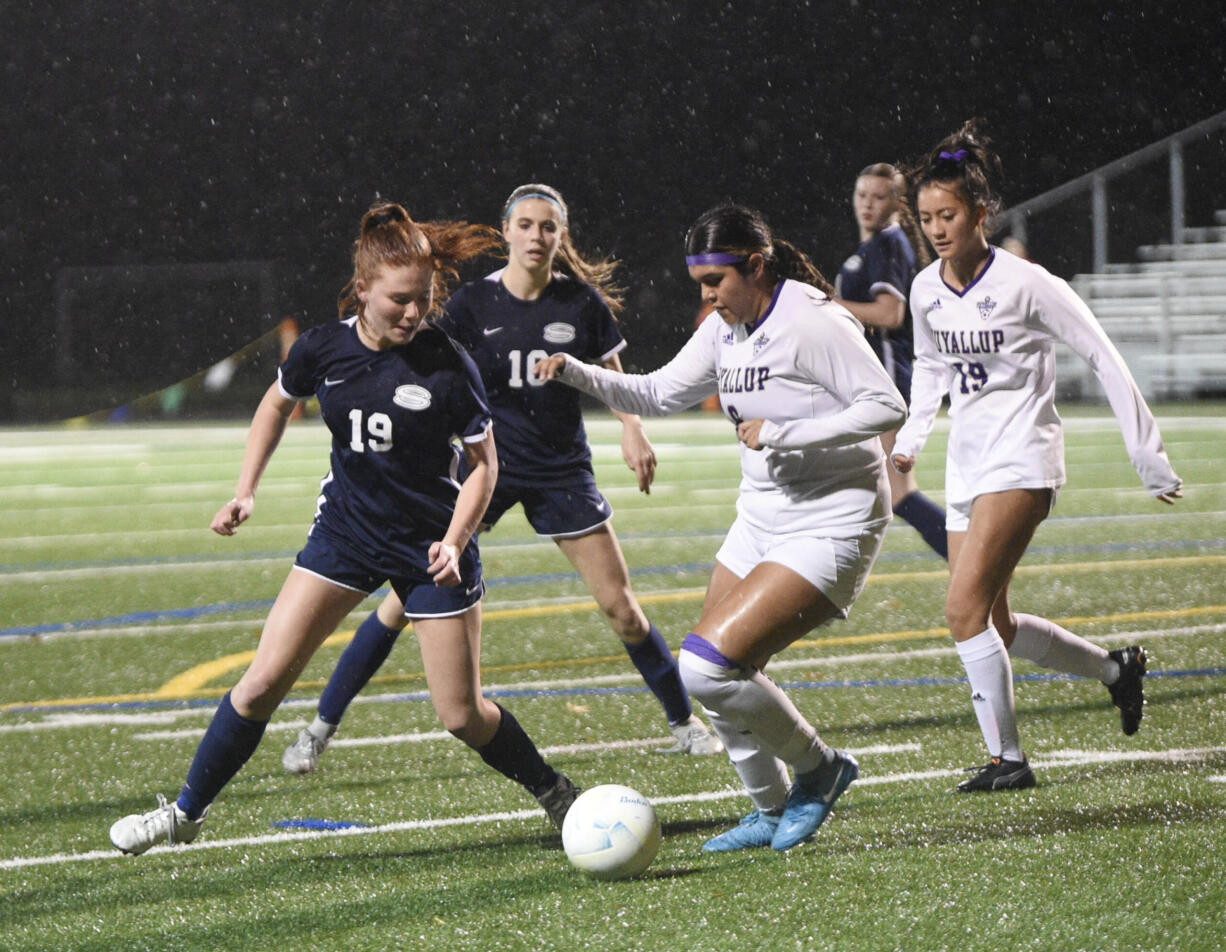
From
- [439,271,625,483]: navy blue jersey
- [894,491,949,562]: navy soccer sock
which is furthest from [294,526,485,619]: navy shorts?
[894,491,949,562]: navy soccer sock

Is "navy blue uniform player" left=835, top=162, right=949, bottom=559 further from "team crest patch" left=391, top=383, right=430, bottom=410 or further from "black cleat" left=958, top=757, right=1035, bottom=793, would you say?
"team crest patch" left=391, top=383, right=430, bottom=410

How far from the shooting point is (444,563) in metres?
3.86

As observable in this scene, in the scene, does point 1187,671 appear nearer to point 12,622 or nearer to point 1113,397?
point 1113,397

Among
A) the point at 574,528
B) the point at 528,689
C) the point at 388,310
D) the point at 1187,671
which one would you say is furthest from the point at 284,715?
the point at 1187,671

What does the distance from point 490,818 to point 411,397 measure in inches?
51.4

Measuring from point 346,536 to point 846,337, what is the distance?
1381mm

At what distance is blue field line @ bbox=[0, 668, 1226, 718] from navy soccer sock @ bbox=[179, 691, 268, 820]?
2.18 metres

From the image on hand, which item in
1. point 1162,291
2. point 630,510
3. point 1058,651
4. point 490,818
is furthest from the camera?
point 1162,291

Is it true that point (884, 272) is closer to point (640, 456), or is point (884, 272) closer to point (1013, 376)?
point (640, 456)

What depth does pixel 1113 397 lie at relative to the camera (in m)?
4.46

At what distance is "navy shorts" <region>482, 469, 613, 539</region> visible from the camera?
5430mm

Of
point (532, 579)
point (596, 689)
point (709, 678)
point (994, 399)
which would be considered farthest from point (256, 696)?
point (532, 579)

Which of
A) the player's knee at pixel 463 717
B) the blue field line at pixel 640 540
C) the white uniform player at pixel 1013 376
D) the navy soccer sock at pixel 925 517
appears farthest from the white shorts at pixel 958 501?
the blue field line at pixel 640 540

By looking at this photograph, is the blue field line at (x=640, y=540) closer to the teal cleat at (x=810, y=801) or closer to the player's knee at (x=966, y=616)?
the player's knee at (x=966, y=616)
